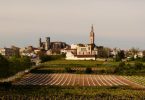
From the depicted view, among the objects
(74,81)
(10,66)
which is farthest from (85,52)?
(74,81)

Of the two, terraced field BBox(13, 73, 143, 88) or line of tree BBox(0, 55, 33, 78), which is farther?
line of tree BBox(0, 55, 33, 78)

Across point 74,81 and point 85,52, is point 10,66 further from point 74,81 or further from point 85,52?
point 85,52

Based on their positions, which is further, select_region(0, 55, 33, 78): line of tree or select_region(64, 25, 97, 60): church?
select_region(64, 25, 97, 60): church

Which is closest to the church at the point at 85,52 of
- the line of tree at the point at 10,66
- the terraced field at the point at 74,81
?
the line of tree at the point at 10,66

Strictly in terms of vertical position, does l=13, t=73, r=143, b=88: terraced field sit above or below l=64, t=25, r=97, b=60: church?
below

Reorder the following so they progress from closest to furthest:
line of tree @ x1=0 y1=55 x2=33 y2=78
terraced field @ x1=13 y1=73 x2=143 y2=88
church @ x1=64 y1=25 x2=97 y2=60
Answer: terraced field @ x1=13 y1=73 x2=143 y2=88 < line of tree @ x1=0 y1=55 x2=33 y2=78 < church @ x1=64 y1=25 x2=97 y2=60

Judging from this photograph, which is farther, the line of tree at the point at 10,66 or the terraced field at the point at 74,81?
the line of tree at the point at 10,66

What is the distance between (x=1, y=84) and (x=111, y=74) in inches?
1680

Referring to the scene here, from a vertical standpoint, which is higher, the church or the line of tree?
the church

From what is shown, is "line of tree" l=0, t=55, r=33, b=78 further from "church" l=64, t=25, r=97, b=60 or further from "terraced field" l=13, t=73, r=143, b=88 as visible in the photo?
"church" l=64, t=25, r=97, b=60

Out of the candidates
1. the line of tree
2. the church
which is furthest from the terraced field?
the church

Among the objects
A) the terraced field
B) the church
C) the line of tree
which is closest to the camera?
the terraced field

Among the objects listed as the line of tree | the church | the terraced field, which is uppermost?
the church

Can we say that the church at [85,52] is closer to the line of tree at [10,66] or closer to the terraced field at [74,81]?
the line of tree at [10,66]
